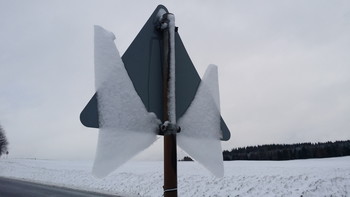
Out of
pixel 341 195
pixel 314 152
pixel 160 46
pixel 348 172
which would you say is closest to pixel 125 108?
pixel 160 46

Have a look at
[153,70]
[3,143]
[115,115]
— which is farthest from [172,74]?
[3,143]

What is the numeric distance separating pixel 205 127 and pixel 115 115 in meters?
0.75

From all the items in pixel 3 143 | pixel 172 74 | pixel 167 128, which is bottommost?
pixel 167 128

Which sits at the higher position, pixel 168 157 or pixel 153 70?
pixel 153 70

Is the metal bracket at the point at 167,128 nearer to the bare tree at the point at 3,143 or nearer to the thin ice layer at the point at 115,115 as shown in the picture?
the thin ice layer at the point at 115,115

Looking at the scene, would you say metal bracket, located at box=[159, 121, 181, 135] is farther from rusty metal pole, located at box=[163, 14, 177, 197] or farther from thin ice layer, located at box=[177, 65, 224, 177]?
thin ice layer, located at box=[177, 65, 224, 177]

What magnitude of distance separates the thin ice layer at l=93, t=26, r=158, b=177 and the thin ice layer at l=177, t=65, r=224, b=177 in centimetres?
29

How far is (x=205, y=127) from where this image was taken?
2203mm

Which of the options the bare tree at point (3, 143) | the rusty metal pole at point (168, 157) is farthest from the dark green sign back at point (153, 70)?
the bare tree at point (3, 143)

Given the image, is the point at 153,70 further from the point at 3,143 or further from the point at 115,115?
the point at 3,143

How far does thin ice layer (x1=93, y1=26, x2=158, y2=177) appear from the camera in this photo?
1681mm

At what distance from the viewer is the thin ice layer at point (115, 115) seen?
1.68 m

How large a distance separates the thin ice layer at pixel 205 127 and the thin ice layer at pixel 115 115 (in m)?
0.29

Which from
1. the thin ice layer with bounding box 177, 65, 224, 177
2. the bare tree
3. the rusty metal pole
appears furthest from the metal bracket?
the bare tree
